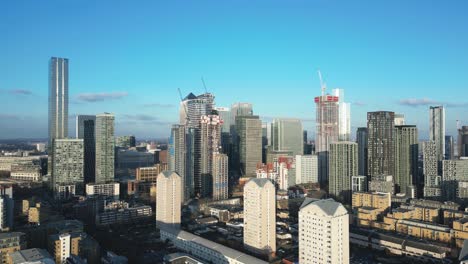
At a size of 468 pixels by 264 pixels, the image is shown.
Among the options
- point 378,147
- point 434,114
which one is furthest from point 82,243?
point 434,114

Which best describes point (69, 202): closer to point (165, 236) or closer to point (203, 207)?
point (203, 207)

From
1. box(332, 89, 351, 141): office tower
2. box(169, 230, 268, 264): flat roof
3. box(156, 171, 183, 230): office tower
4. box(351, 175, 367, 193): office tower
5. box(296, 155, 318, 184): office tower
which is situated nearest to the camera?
box(169, 230, 268, 264): flat roof

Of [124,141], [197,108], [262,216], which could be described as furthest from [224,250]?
[124,141]

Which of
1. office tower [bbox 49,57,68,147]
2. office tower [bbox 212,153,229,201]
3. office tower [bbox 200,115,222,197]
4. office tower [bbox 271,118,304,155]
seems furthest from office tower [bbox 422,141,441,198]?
office tower [bbox 49,57,68,147]

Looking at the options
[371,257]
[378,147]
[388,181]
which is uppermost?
[378,147]

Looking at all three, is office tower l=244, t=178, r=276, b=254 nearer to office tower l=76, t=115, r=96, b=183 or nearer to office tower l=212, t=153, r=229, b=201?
office tower l=212, t=153, r=229, b=201

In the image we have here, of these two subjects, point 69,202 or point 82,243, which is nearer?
point 82,243

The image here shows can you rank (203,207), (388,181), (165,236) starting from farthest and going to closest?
(388,181) → (203,207) → (165,236)

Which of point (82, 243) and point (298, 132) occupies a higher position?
point (298, 132)
